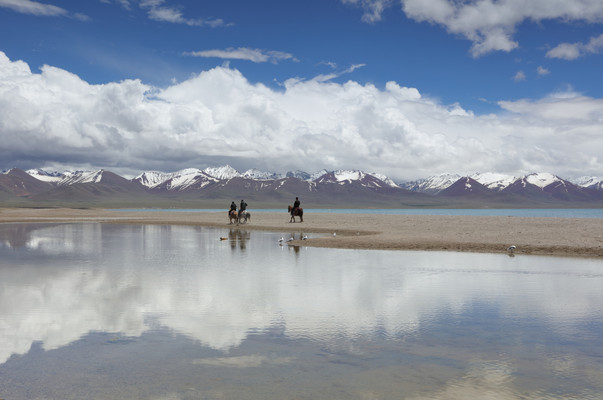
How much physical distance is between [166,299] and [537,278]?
1432cm

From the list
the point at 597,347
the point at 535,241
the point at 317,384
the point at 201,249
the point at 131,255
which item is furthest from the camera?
the point at 535,241

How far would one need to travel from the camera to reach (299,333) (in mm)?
11773

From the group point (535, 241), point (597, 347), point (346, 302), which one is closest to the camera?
point (597, 347)

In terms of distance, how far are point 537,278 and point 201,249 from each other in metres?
19.5

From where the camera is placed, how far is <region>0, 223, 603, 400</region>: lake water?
8.62 m

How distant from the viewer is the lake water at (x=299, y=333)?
8625 mm

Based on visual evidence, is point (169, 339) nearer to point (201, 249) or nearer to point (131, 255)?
point (131, 255)

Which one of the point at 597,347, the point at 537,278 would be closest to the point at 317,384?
the point at 597,347

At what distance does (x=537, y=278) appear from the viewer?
66.1ft

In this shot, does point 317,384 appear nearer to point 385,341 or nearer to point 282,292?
point 385,341

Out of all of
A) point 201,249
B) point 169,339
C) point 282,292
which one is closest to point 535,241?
point 201,249

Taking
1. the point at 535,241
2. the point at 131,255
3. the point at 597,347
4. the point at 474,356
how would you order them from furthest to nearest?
the point at 535,241, the point at 131,255, the point at 597,347, the point at 474,356

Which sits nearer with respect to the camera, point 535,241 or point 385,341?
point 385,341

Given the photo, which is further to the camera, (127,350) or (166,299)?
(166,299)
